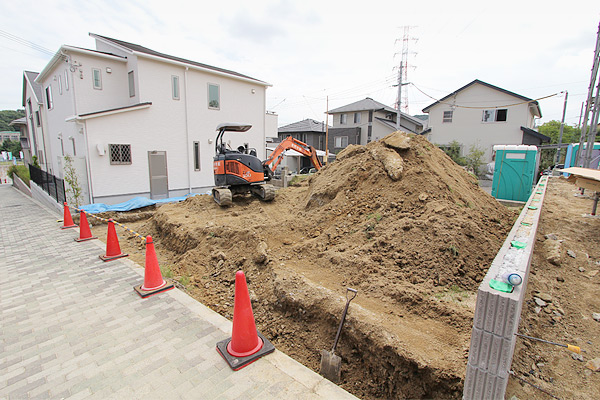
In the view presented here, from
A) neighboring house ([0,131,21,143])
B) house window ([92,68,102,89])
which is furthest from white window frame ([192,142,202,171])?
neighboring house ([0,131,21,143])

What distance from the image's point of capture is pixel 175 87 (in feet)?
43.9

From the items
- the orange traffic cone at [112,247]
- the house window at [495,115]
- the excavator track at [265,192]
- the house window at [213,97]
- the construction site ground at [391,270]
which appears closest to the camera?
the construction site ground at [391,270]

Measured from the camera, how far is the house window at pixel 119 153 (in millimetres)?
11573

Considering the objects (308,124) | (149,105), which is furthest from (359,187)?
(308,124)

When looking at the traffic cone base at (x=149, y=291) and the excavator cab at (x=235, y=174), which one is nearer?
the traffic cone base at (x=149, y=291)

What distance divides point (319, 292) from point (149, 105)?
1205 cm

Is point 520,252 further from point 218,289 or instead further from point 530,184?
point 530,184

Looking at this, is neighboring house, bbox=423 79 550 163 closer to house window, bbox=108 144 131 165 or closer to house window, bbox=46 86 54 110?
house window, bbox=108 144 131 165

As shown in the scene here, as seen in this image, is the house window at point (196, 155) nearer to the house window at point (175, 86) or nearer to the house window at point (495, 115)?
the house window at point (175, 86)

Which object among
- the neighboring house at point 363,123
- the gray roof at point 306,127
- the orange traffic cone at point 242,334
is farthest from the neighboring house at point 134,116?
the gray roof at point 306,127

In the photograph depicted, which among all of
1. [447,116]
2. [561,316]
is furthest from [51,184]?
[447,116]

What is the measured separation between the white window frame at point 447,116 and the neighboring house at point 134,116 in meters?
16.4

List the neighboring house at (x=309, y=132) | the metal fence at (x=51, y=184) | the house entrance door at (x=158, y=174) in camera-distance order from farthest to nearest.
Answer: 1. the neighboring house at (x=309, y=132)
2. the house entrance door at (x=158, y=174)
3. the metal fence at (x=51, y=184)

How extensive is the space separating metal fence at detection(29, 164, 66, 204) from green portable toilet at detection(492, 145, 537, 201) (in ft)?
50.0
